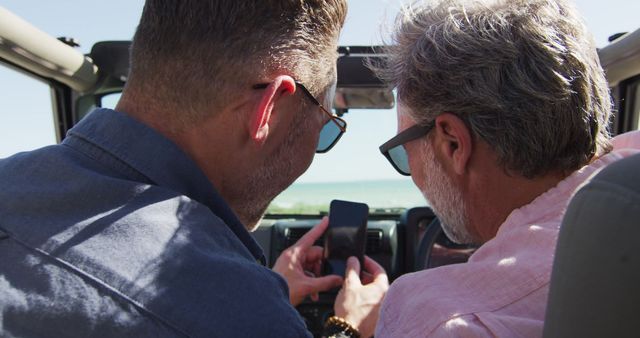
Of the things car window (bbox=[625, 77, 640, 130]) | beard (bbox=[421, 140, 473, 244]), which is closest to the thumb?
beard (bbox=[421, 140, 473, 244])

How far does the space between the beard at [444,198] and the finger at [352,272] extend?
0.62 meters

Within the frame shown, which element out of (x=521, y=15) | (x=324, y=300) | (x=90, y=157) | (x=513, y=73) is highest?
(x=521, y=15)

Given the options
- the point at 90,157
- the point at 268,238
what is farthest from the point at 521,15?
the point at 268,238

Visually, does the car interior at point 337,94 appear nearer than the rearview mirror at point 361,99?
Yes

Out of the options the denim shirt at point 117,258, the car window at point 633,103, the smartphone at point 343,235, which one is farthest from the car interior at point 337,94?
the denim shirt at point 117,258

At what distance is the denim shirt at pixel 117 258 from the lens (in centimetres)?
109

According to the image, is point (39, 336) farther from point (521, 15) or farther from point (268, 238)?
point (268, 238)

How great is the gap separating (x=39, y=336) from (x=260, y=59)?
82 cm

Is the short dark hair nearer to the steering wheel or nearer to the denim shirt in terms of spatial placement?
the denim shirt

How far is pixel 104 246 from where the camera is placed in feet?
3.76

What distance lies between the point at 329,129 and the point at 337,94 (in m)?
1.57

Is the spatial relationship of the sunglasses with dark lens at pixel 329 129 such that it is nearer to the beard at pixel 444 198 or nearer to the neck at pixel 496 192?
the beard at pixel 444 198

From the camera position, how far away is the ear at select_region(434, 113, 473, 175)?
1.71 metres

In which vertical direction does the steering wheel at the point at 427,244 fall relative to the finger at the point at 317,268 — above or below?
below
